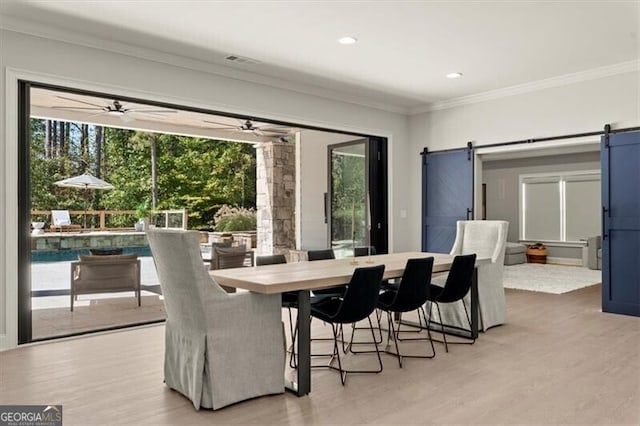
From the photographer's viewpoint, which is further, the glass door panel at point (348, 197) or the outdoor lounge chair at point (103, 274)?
the glass door panel at point (348, 197)

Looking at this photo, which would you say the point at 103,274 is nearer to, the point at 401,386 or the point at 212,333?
the point at 212,333

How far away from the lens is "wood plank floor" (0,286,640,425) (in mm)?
2658

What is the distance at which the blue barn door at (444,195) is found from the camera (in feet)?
22.7

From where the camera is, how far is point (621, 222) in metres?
5.27

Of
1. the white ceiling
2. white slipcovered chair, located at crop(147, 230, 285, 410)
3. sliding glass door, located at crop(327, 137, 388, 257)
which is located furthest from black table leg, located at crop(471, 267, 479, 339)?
sliding glass door, located at crop(327, 137, 388, 257)

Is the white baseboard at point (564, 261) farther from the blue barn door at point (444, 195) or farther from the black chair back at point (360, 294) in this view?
the black chair back at point (360, 294)

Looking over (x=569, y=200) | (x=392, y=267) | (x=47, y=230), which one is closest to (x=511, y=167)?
(x=569, y=200)

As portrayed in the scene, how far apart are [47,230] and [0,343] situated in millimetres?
6225

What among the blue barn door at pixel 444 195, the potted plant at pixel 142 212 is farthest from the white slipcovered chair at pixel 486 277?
the potted plant at pixel 142 212

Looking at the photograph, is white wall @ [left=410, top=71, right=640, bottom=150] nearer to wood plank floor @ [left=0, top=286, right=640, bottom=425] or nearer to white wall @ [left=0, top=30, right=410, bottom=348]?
white wall @ [left=0, top=30, right=410, bottom=348]

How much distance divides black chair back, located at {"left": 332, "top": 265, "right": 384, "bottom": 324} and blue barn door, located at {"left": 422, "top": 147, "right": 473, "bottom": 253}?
13.3 ft

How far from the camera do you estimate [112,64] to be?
454 centimetres

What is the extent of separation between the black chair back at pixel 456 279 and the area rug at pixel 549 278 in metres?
3.30

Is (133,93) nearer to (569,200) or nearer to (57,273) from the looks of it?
(57,273)
